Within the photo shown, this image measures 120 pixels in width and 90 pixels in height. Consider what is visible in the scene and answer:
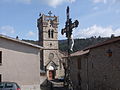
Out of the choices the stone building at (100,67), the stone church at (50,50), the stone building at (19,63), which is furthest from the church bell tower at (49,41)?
the stone building at (19,63)

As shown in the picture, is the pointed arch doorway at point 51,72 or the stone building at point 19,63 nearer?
the stone building at point 19,63

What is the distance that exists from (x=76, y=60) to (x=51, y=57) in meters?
29.2

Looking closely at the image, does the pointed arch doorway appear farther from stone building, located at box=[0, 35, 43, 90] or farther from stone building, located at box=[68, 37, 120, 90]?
stone building, located at box=[0, 35, 43, 90]

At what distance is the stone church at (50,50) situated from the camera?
6719 cm

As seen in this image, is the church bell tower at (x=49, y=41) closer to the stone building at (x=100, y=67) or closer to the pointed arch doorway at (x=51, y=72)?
the pointed arch doorway at (x=51, y=72)

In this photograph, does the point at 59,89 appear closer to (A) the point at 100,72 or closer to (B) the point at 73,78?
(B) the point at 73,78

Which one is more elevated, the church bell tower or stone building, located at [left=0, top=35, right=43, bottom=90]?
the church bell tower

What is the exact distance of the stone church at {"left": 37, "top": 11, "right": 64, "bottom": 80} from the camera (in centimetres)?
6719

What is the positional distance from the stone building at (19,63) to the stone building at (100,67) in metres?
6.10

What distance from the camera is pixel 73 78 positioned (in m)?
40.7

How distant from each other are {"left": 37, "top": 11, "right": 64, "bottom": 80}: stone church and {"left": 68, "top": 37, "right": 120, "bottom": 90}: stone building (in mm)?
28557

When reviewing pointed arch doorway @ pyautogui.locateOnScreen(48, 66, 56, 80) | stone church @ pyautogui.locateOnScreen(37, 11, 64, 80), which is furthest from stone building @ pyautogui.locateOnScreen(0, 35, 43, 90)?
pointed arch doorway @ pyautogui.locateOnScreen(48, 66, 56, 80)

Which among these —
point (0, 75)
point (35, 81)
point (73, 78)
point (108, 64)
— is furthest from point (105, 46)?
point (73, 78)

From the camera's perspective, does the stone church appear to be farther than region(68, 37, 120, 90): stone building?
Yes
